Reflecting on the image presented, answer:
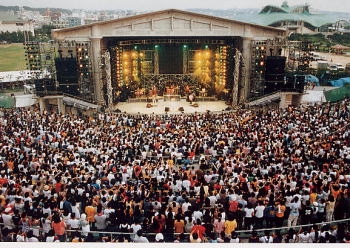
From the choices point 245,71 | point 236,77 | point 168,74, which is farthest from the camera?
point 168,74

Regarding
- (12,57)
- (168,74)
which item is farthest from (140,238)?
(12,57)

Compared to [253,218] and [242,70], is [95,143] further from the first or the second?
[242,70]

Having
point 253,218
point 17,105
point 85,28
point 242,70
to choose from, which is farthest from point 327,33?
point 253,218

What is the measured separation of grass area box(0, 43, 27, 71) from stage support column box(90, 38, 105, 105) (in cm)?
2246

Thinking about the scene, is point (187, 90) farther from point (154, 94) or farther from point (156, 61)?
point (156, 61)

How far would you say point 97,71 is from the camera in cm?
2444

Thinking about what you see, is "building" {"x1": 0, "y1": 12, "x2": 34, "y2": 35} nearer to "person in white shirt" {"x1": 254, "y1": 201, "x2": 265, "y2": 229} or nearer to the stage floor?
the stage floor

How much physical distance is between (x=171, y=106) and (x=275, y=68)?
795 centimetres

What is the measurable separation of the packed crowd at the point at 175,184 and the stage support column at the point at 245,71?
9646mm

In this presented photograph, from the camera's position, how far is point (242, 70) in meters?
25.0

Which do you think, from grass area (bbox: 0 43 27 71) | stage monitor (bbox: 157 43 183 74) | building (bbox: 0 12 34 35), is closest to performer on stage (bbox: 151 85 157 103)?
stage monitor (bbox: 157 43 183 74)

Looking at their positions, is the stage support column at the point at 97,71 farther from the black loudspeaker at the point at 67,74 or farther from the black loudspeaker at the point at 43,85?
the black loudspeaker at the point at 43,85

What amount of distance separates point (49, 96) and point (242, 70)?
13213 millimetres

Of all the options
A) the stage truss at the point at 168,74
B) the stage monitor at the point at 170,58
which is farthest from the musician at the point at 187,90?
the stage monitor at the point at 170,58
